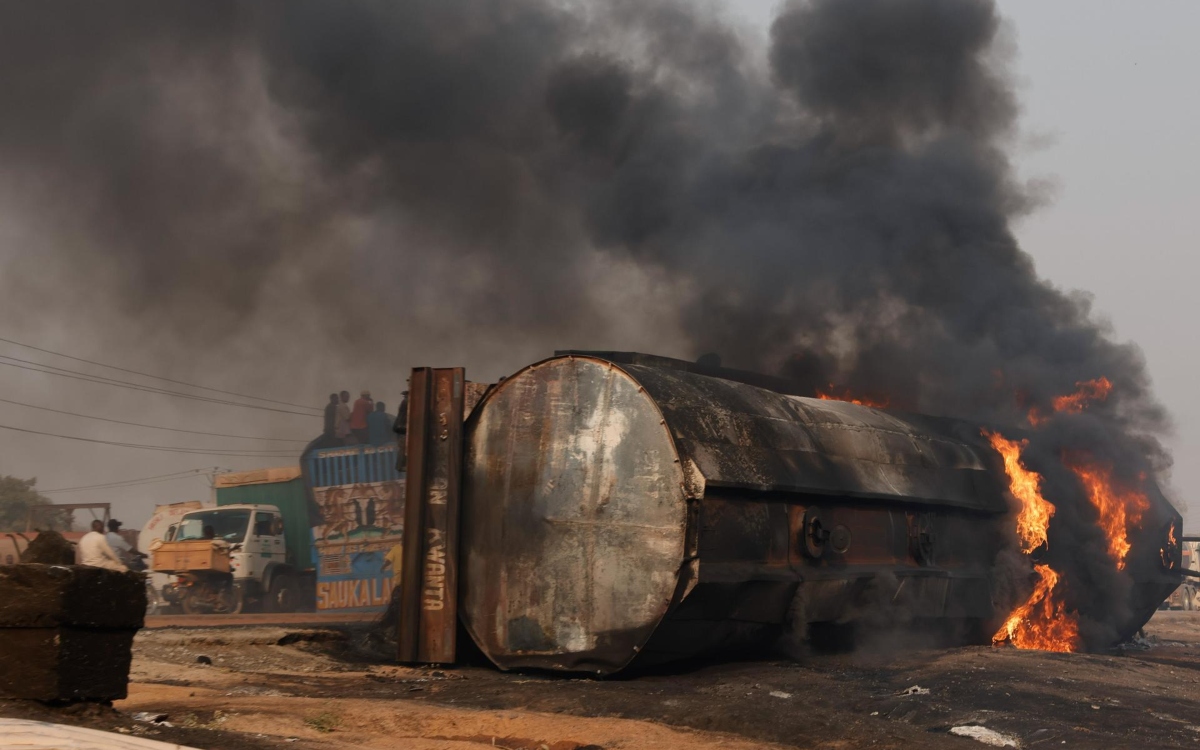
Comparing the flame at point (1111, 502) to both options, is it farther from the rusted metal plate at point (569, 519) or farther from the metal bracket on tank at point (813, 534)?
the rusted metal plate at point (569, 519)

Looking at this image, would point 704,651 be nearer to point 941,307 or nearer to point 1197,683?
point 1197,683

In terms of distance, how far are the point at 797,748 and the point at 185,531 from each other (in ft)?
54.9

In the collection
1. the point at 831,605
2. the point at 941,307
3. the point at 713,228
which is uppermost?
the point at 713,228

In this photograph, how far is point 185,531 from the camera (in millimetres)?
22156

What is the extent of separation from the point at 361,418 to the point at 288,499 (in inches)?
82.9

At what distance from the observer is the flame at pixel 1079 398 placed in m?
17.3

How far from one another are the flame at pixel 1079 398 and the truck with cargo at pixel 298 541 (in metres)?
10.8

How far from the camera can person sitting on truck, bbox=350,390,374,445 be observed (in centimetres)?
2425

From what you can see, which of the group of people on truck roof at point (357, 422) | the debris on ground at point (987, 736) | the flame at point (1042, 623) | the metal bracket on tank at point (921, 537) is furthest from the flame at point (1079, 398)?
the group of people on truck roof at point (357, 422)

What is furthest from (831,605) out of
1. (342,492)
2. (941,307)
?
(342,492)

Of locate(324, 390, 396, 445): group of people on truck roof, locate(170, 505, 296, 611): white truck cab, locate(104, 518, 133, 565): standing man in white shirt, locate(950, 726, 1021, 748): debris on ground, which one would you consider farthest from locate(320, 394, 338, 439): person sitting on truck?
locate(950, 726, 1021, 748): debris on ground

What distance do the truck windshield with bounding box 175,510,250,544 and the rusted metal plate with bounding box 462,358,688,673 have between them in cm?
1169

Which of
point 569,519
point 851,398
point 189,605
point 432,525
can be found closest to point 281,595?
point 189,605

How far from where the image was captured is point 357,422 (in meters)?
24.3
